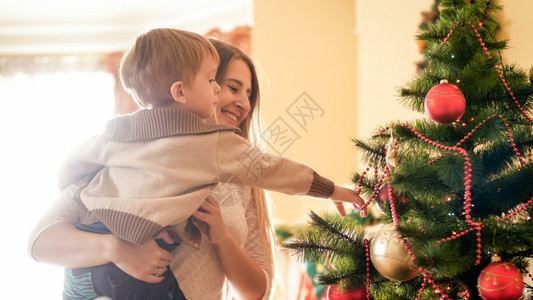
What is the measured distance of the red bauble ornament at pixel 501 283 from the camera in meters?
0.74

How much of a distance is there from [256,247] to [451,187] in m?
0.57

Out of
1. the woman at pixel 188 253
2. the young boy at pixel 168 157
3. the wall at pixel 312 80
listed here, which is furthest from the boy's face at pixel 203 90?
the wall at pixel 312 80

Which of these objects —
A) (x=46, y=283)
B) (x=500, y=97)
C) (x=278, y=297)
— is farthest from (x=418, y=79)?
(x=46, y=283)

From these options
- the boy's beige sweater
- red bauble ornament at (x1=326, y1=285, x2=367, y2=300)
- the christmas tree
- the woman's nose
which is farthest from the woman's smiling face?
red bauble ornament at (x1=326, y1=285, x2=367, y2=300)

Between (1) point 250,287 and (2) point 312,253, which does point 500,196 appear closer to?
(2) point 312,253

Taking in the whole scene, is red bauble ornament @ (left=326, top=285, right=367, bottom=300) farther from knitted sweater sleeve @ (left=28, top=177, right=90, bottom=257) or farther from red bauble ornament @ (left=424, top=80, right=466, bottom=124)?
knitted sweater sleeve @ (left=28, top=177, right=90, bottom=257)

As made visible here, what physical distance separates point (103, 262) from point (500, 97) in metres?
0.83

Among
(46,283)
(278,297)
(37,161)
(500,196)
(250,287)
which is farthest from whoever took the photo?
(37,161)

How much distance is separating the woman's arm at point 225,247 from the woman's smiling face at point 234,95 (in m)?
0.36

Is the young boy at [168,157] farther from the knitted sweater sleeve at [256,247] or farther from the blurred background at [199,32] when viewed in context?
the blurred background at [199,32]

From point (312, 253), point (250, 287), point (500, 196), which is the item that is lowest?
point (250, 287)

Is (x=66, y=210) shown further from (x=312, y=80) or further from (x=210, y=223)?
(x=312, y=80)

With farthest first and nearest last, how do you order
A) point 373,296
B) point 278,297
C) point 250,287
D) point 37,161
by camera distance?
1. point 37,161
2. point 278,297
3. point 250,287
4. point 373,296

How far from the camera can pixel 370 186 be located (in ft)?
3.37
